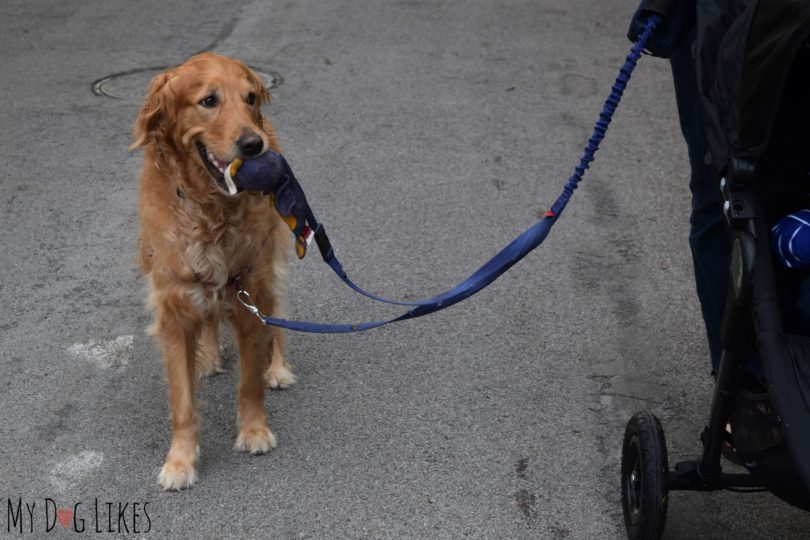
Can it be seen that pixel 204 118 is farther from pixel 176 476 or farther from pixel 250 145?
pixel 176 476

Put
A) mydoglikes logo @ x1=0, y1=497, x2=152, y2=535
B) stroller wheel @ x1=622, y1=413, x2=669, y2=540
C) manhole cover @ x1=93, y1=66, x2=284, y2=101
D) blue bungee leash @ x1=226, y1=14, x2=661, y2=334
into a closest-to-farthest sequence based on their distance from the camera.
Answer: stroller wheel @ x1=622, y1=413, x2=669, y2=540 < blue bungee leash @ x1=226, y1=14, x2=661, y2=334 < mydoglikes logo @ x1=0, y1=497, x2=152, y2=535 < manhole cover @ x1=93, y1=66, x2=284, y2=101

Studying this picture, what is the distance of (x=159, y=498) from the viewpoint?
3.69 metres

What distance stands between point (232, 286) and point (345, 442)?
31.8 inches

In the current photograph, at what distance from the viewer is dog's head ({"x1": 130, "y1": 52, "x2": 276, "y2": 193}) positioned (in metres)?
3.55

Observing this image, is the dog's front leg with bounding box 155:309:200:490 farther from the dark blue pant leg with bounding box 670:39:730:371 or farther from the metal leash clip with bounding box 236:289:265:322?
the dark blue pant leg with bounding box 670:39:730:371

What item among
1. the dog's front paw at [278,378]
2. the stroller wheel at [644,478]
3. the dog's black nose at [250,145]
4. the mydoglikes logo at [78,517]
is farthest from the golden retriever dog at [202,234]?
the stroller wheel at [644,478]

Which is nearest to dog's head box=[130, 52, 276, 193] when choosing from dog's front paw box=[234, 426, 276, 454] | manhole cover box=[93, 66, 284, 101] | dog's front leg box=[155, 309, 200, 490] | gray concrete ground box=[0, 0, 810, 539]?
dog's front leg box=[155, 309, 200, 490]

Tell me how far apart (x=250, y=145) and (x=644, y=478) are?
1792 millimetres

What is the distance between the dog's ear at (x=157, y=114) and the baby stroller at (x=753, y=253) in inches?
68.8

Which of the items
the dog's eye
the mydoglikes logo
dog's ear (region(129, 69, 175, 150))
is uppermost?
the dog's eye

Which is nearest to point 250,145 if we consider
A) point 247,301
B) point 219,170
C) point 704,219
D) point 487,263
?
point 219,170

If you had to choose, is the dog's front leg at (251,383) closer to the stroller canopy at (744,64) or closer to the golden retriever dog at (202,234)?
the golden retriever dog at (202,234)

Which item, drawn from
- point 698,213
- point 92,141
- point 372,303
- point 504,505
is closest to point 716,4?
point 698,213

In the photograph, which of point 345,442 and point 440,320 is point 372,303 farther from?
point 345,442
